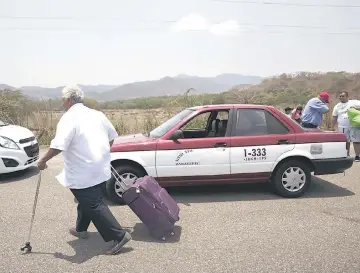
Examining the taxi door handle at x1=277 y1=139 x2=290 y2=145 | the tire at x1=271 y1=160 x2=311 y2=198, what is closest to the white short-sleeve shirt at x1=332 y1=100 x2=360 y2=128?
the tire at x1=271 y1=160 x2=311 y2=198

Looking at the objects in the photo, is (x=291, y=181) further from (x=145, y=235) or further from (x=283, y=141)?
(x=145, y=235)

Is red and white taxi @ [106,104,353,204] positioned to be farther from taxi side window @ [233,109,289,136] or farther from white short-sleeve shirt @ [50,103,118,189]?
white short-sleeve shirt @ [50,103,118,189]

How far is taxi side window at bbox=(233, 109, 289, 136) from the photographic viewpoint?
630 cm

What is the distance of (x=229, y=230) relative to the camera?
487 centimetres

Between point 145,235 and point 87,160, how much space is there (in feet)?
4.36

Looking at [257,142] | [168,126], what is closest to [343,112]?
[257,142]

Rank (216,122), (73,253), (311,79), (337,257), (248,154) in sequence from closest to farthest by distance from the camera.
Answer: (337,257) → (73,253) → (248,154) → (216,122) → (311,79)

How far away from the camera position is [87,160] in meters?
4.14

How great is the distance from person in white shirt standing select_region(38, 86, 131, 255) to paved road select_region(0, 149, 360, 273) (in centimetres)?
36

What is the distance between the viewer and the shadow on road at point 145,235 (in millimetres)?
4625

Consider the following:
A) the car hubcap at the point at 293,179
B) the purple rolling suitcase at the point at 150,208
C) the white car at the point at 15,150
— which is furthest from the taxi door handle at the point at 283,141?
the white car at the point at 15,150

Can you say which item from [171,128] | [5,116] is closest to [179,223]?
[171,128]

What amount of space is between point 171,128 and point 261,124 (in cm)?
153

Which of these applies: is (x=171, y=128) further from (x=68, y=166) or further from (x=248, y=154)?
(x=68, y=166)
